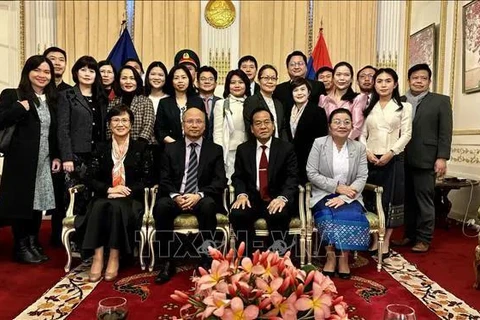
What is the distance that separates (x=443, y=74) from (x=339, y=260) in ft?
12.1

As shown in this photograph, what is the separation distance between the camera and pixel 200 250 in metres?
3.36

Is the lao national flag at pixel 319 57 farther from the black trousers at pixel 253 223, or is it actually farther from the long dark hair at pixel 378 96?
the black trousers at pixel 253 223

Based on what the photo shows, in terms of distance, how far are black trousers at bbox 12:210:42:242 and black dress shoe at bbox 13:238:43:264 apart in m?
0.04

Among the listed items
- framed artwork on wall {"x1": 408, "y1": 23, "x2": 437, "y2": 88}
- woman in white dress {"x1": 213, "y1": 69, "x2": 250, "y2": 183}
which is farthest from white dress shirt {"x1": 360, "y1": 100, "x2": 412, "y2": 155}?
framed artwork on wall {"x1": 408, "y1": 23, "x2": 437, "y2": 88}

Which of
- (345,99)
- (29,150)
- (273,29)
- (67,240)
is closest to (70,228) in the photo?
(67,240)

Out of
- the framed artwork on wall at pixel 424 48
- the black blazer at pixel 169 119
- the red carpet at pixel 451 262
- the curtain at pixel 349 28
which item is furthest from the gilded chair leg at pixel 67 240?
the framed artwork on wall at pixel 424 48

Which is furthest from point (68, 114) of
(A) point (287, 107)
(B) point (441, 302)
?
(B) point (441, 302)

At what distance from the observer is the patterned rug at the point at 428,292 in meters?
2.70

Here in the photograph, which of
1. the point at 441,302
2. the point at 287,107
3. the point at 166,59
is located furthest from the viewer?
the point at 166,59

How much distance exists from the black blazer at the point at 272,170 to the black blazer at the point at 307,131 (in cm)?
32

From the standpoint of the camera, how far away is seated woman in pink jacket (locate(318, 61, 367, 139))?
389cm

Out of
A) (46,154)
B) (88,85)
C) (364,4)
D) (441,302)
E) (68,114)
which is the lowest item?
(441,302)

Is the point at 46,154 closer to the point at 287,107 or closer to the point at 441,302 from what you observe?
the point at 287,107

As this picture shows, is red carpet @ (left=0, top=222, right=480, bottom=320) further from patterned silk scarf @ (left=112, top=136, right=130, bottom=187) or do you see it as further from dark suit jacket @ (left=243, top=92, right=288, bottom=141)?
dark suit jacket @ (left=243, top=92, right=288, bottom=141)
